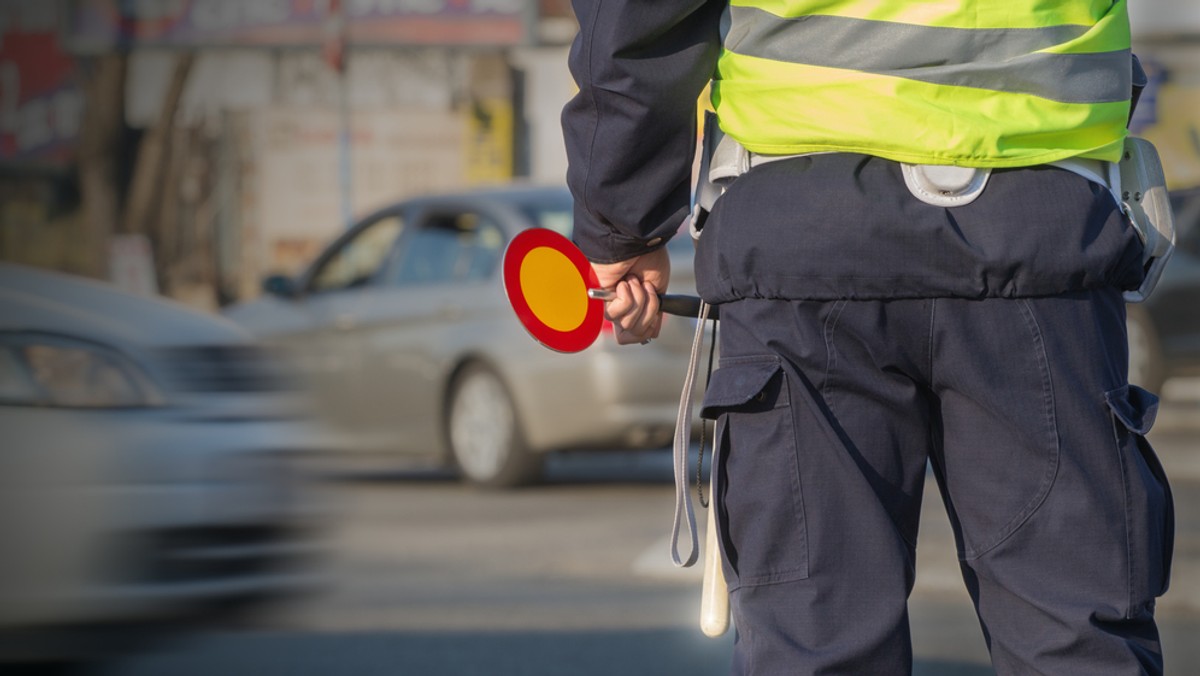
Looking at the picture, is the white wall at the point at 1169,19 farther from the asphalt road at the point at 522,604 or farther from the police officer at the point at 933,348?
the police officer at the point at 933,348

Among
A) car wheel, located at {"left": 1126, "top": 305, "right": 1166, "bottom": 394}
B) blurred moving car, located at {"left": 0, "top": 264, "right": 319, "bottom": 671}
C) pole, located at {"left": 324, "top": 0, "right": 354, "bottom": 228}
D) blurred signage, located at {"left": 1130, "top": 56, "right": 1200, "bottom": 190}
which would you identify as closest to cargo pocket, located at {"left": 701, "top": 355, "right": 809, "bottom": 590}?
blurred moving car, located at {"left": 0, "top": 264, "right": 319, "bottom": 671}

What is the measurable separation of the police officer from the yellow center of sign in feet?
1.10

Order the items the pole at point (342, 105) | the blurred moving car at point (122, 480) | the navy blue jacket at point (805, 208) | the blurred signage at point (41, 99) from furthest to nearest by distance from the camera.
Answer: the blurred signage at point (41, 99) → the pole at point (342, 105) → the blurred moving car at point (122, 480) → the navy blue jacket at point (805, 208)

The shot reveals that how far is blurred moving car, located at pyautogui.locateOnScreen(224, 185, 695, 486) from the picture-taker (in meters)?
7.89

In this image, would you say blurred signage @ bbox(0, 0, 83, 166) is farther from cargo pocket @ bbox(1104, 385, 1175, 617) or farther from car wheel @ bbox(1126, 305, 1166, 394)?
cargo pocket @ bbox(1104, 385, 1175, 617)

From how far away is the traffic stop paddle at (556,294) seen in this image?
2.21m

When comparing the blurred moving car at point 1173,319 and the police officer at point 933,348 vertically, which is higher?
the police officer at point 933,348

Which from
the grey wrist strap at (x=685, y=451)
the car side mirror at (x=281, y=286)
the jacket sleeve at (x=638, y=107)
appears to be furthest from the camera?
the car side mirror at (x=281, y=286)

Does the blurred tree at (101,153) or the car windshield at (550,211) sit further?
the blurred tree at (101,153)

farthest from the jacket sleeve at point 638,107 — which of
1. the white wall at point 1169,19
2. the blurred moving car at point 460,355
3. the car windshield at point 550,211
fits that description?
the white wall at point 1169,19

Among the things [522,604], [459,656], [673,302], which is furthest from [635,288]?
[522,604]

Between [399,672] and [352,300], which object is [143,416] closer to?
[399,672]

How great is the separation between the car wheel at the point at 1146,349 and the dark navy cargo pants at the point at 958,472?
9899 mm

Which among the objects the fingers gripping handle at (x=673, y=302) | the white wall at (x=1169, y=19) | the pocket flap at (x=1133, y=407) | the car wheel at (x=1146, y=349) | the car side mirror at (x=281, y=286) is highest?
the white wall at (x=1169, y=19)
